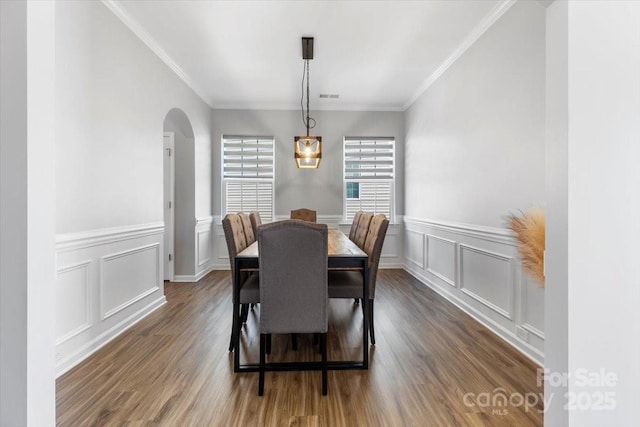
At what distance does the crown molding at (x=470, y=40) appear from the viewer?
2.46 metres

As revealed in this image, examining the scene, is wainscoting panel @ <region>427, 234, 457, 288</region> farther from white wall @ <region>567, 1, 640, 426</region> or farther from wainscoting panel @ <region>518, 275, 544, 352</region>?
white wall @ <region>567, 1, 640, 426</region>

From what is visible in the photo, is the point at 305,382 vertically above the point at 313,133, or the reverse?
the point at 313,133

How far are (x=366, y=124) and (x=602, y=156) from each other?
14.1 feet

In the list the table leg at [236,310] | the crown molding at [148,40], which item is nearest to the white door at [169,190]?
the crown molding at [148,40]

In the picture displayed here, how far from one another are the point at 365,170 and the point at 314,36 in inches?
101

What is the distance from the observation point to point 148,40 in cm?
296

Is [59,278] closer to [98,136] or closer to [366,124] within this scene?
[98,136]

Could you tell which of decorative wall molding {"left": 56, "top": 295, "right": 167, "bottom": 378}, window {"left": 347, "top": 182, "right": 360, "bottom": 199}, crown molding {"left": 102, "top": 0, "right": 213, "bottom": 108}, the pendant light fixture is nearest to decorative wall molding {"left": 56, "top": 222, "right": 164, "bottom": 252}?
decorative wall molding {"left": 56, "top": 295, "right": 167, "bottom": 378}

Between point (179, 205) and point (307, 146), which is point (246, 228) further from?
point (179, 205)

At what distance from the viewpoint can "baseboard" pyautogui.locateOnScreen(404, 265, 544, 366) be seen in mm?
2102

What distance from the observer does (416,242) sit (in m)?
4.57

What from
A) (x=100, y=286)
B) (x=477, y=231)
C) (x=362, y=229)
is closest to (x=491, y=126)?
(x=477, y=231)

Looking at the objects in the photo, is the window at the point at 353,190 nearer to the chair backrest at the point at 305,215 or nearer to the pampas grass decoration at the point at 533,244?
the chair backrest at the point at 305,215

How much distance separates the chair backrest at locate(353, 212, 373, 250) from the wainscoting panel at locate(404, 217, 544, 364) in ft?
3.39
